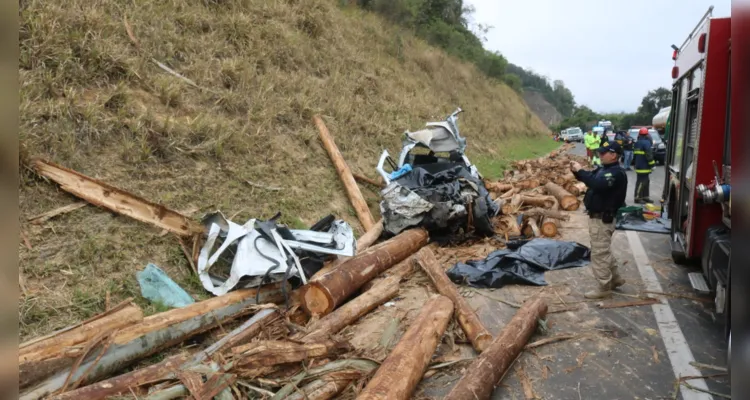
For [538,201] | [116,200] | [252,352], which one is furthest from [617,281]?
[116,200]

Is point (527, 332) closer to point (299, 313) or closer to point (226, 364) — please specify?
point (299, 313)

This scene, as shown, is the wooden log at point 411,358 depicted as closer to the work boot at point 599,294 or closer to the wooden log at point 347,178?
Result: the work boot at point 599,294

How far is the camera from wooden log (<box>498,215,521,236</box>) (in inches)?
349

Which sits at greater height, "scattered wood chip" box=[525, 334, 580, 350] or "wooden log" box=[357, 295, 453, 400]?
"wooden log" box=[357, 295, 453, 400]

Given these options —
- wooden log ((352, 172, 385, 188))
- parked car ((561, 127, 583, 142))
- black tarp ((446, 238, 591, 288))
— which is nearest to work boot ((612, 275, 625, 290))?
black tarp ((446, 238, 591, 288))

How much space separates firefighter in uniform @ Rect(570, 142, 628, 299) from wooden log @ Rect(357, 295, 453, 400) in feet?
7.19

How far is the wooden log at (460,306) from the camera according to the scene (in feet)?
14.8

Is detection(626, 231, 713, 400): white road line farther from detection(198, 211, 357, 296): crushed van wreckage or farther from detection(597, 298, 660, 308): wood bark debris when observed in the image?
detection(198, 211, 357, 296): crushed van wreckage

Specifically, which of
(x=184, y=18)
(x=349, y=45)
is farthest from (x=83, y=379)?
(x=349, y=45)

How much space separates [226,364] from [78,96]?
4937mm

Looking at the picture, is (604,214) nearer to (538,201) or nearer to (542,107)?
(538,201)

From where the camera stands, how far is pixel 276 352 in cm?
375

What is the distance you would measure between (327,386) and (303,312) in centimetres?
168

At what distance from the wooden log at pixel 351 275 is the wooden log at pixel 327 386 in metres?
1.34
